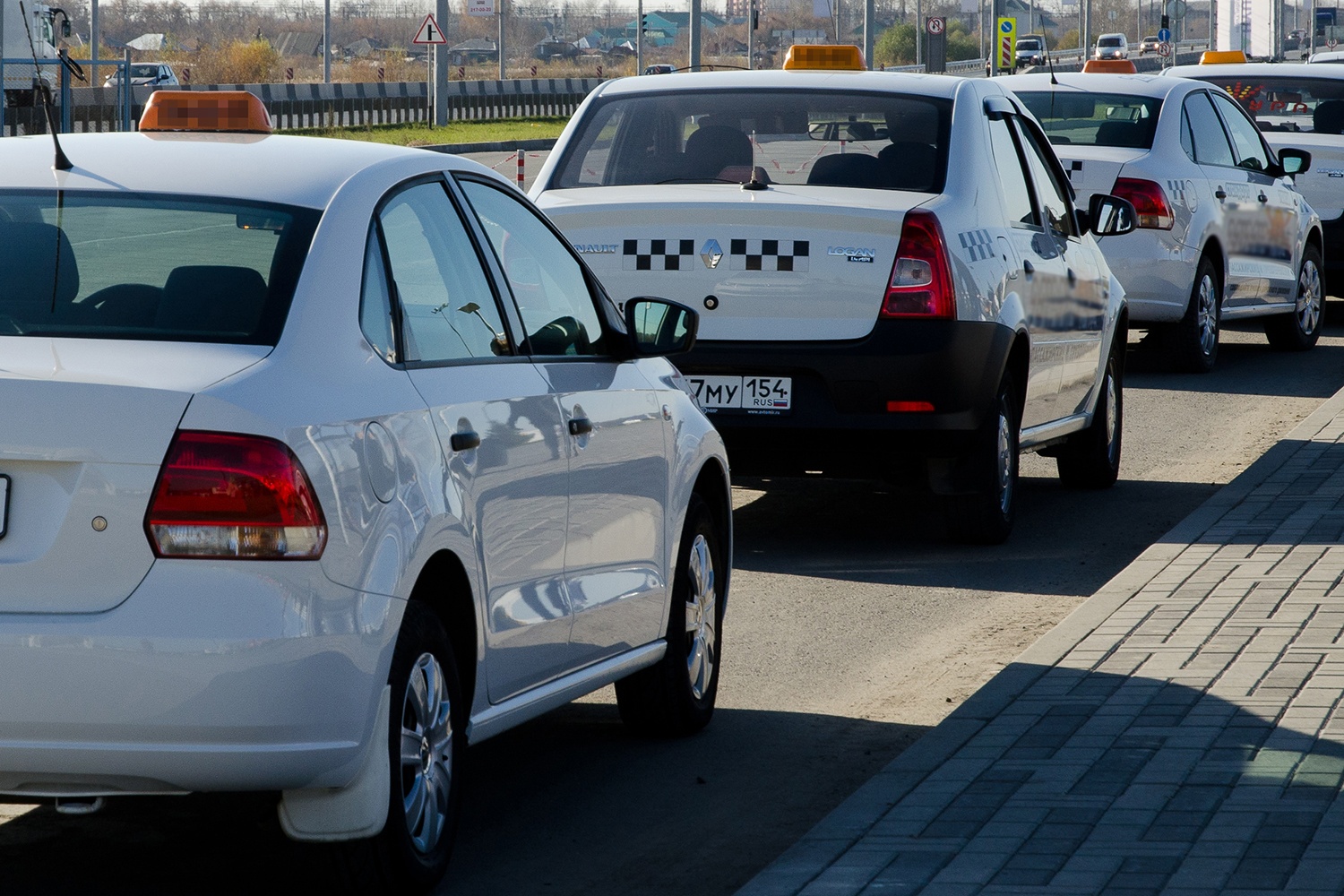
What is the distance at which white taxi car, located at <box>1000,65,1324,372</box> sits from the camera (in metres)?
14.0

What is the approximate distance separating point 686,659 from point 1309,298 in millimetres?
11828

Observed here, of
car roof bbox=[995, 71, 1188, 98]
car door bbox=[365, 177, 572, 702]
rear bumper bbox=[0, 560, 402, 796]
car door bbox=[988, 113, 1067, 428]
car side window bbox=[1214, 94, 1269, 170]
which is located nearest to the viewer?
rear bumper bbox=[0, 560, 402, 796]

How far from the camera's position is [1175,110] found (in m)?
14.4

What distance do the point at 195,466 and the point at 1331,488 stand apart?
6.82m

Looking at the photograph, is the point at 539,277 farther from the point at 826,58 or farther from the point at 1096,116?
the point at 1096,116

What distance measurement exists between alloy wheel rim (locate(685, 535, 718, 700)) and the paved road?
17 centimetres

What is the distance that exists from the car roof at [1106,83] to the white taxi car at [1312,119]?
303 cm

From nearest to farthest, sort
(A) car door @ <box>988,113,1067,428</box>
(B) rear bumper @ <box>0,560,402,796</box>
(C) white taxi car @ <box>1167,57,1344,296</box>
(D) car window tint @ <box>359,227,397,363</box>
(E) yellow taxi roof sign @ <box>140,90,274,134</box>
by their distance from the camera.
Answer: (B) rear bumper @ <box>0,560,402,796</box>
(D) car window tint @ <box>359,227,397,363</box>
(E) yellow taxi roof sign @ <box>140,90,274,134</box>
(A) car door @ <box>988,113,1067,428</box>
(C) white taxi car @ <box>1167,57,1344,296</box>

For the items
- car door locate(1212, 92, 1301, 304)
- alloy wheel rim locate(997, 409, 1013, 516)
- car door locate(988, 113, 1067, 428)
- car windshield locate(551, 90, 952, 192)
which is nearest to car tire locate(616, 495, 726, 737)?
alloy wheel rim locate(997, 409, 1013, 516)

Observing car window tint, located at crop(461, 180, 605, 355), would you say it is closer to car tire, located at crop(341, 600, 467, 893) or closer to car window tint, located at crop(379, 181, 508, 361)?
car window tint, located at crop(379, 181, 508, 361)

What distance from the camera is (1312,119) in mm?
18344

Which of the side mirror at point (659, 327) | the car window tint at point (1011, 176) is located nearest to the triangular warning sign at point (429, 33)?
the car window tint at point (1011, 176)

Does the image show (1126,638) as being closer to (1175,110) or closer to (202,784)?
(202,784)

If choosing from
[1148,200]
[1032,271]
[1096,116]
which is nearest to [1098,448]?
[1032,271]
